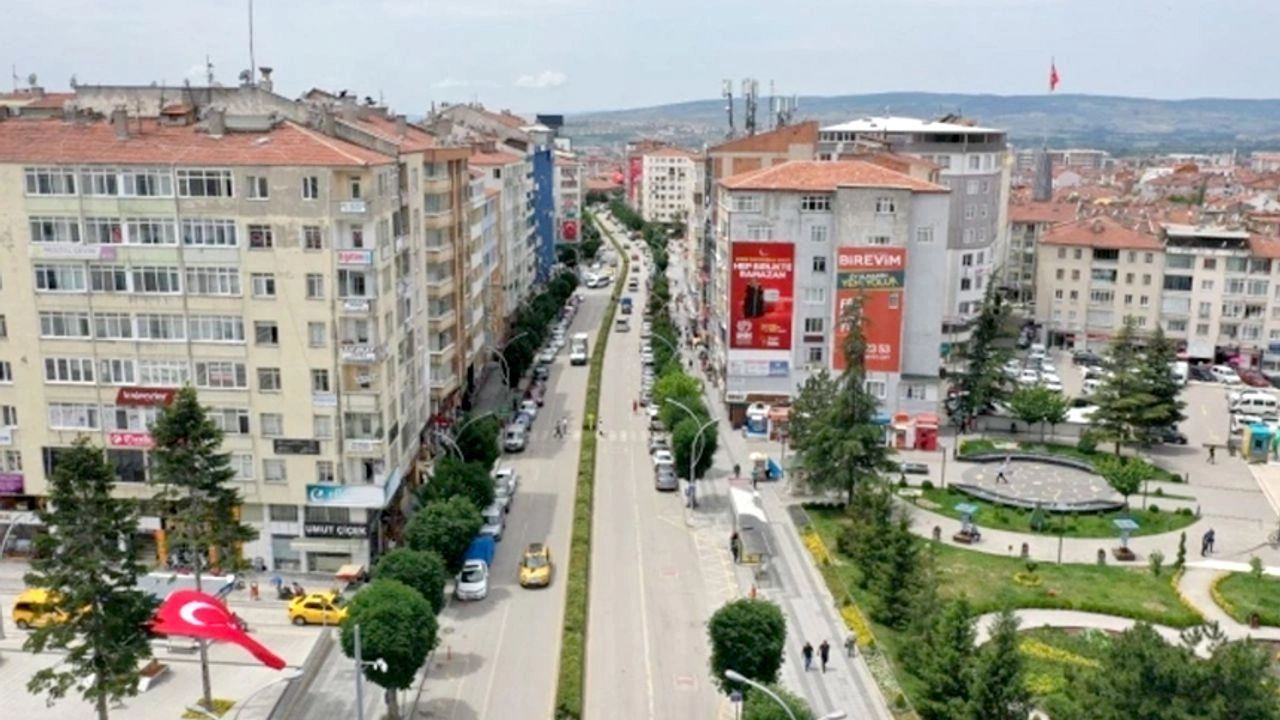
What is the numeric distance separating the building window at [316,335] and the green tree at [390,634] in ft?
42.3

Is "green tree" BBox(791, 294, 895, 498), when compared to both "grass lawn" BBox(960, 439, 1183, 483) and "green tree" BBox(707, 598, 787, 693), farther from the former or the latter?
"green tree" BBox(707, 598, 787, 693)

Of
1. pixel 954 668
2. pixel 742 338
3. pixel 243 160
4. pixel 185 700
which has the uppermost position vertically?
pixel 243 160

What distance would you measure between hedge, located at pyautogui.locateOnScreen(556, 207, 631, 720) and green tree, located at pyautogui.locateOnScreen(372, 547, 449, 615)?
4766mm

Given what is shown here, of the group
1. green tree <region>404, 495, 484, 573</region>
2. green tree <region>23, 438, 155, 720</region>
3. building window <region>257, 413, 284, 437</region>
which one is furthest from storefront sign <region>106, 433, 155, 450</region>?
green tree <region>23, 438, 155, 720</region>

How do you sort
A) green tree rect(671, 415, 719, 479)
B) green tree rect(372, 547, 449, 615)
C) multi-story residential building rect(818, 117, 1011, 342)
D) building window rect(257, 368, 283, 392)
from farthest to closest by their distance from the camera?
multi-story residential building rect(818, 117, 1011, 342) → green tree rect(671, 415, 719, 479) → building window rect(257, 368, 283, 392) → green tree rect(372, 547, 449, 615)

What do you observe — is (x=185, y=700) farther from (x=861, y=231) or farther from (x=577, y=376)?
(x=577, y=376)

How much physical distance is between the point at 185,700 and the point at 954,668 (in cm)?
2364

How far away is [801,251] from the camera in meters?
66.1

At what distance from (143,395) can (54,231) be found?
718cm

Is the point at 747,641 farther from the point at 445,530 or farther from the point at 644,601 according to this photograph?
the point at 445,530

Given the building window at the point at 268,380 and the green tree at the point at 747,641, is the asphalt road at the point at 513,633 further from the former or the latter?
the building window at the point at 268,380

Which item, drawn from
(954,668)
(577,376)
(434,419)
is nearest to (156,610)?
(954,668)

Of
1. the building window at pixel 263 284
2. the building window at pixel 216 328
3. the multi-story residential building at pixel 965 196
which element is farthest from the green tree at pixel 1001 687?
the multi-story residential building at pixel 965 196

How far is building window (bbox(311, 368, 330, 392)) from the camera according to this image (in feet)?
143
